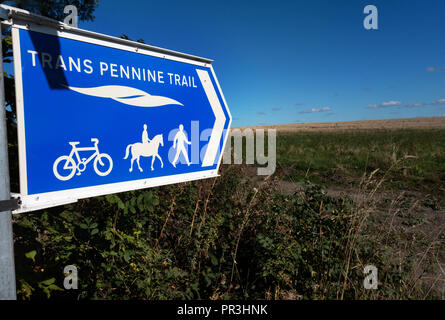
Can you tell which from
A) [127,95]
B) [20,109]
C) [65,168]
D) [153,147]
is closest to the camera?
[20,109]

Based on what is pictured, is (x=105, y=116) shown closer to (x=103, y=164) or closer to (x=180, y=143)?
(x=103, y=164)

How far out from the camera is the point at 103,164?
1.39 meters

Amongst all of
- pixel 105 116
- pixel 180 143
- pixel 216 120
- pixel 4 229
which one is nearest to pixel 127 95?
pixel 105 116

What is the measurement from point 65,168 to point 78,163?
0.06 meters

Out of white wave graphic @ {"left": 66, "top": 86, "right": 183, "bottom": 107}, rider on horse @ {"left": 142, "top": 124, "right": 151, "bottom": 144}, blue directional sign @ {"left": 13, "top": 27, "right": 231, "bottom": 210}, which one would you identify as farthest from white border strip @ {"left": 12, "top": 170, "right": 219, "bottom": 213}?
white wave graphic @ {"left": 66, "top": 86, "right": 183, "bottom": 107}

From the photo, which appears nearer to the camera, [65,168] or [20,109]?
[20,109]

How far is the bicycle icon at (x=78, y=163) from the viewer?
4.05 feet

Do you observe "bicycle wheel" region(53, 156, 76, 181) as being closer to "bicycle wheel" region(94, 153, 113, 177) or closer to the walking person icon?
"bicycle wheel" region(94, 153, 113, 177)

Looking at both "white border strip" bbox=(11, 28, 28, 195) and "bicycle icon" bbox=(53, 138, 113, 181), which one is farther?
"bicycle icon" bbox=(53, 138, 113, 181)

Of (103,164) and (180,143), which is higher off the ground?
(180,143)

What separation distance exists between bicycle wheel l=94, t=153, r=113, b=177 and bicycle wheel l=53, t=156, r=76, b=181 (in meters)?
0.11

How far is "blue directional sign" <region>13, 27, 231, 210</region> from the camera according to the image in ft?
3.80

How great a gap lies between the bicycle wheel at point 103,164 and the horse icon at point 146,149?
4.2 inches

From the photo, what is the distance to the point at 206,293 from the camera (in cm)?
233
